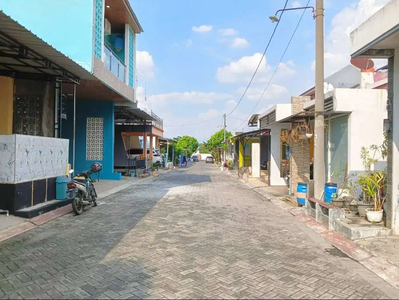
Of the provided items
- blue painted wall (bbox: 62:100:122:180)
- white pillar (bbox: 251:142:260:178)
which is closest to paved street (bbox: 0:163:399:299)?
blue painted wall (bbox: 62:100:122:180)

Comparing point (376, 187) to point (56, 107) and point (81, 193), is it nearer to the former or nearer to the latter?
point (81, 193)

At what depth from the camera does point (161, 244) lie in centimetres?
558

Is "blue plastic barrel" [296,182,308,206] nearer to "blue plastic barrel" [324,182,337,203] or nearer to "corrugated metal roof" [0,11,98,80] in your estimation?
"blue plastic barrel" [324,182,337,203]

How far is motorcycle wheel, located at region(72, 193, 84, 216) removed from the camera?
811 cm

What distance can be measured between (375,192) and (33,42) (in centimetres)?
798

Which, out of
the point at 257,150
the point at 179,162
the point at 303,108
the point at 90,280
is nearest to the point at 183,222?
the point at 90,280

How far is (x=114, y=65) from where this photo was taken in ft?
48.1

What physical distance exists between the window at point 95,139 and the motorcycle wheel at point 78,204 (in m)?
9.13

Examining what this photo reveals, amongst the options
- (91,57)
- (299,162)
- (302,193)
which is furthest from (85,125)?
(302,193)

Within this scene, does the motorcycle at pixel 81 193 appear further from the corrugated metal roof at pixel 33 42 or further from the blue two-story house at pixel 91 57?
the corrugated metal roof at pixel 33 42

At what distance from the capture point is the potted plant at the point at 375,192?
666 cm

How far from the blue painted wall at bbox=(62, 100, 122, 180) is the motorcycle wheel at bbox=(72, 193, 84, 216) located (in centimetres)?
894

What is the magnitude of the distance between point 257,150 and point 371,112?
38.9ft

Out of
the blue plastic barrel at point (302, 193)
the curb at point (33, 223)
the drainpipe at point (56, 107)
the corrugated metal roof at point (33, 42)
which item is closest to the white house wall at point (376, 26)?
the blue plastic barrel at point (302, 193)
